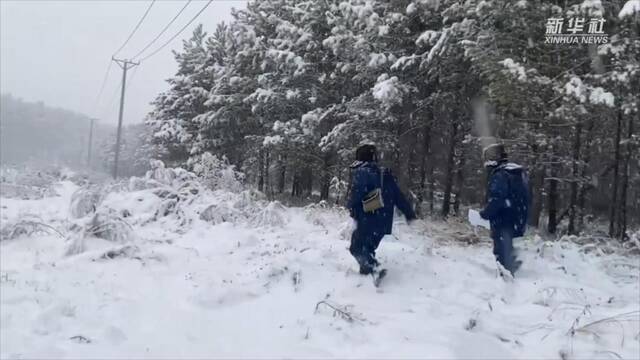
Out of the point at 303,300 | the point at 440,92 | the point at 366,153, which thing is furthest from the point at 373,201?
the point at 440,92

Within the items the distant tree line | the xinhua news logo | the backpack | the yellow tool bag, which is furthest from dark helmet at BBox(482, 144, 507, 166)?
the xinhua news logo

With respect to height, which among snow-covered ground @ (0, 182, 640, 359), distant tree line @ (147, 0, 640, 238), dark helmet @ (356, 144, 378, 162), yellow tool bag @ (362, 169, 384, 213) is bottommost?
snow-covered ground @ (0, 182, 640, 359)

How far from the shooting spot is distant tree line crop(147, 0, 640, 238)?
378 inches

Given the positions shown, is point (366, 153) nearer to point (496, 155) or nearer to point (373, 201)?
point (373, 201)

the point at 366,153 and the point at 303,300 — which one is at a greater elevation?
the point at 366,153

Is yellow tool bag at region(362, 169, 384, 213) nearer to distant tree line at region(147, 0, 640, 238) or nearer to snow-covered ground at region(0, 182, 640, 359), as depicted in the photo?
snow-covered ground at region(0, 182, 640, 359)

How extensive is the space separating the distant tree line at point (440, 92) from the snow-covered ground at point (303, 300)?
3.34 metres

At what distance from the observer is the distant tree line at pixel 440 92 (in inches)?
378

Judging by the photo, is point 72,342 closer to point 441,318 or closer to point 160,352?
point 160,352

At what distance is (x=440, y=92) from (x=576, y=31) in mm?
4819

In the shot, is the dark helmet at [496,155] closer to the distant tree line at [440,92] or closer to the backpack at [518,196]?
the backpack at [518,196]

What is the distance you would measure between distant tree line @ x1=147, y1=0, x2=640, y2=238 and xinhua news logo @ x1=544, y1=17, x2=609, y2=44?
0.16 meters

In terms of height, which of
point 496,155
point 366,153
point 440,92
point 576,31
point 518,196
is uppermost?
point 576,31

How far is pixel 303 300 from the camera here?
5.47 metres
